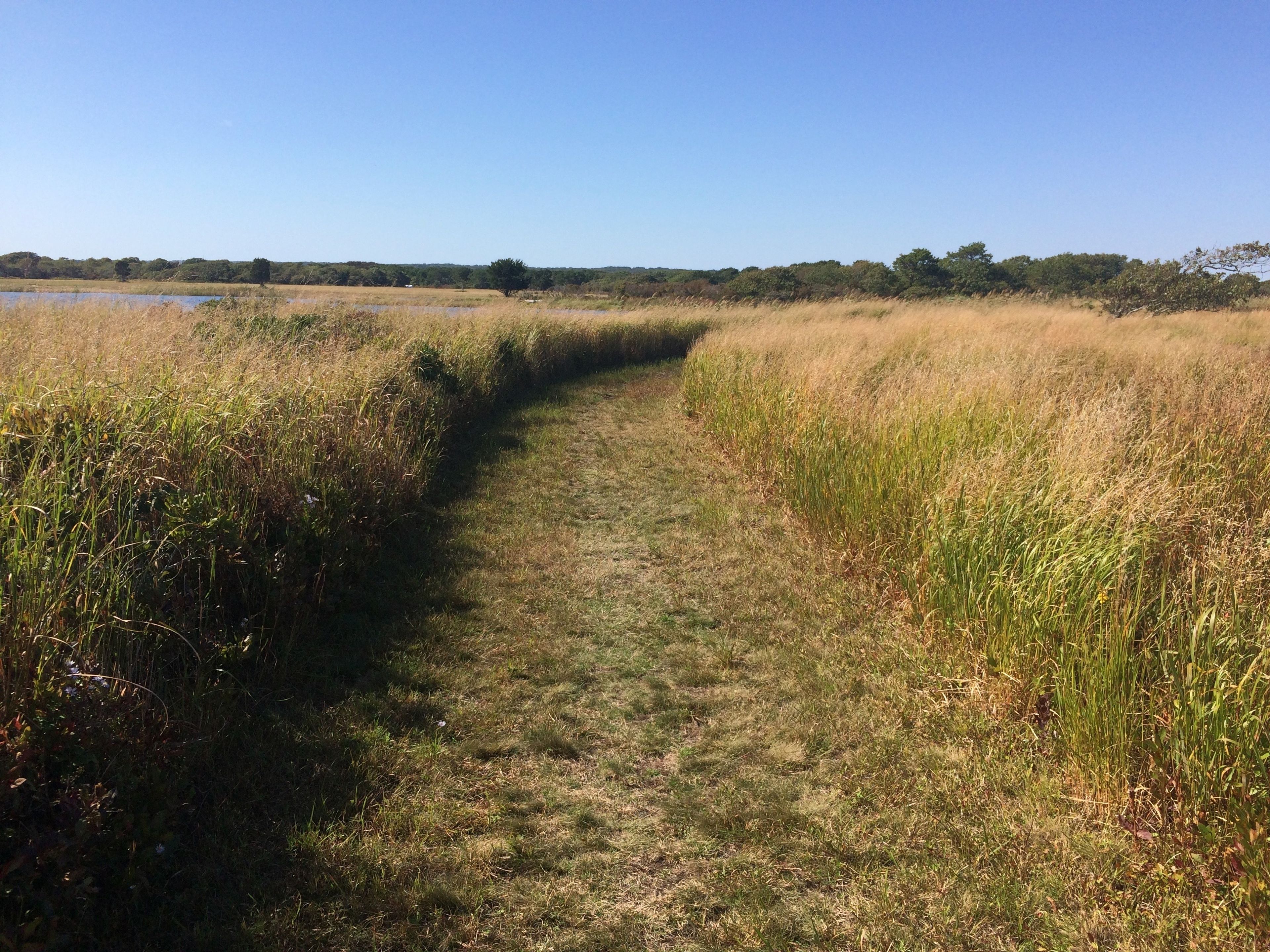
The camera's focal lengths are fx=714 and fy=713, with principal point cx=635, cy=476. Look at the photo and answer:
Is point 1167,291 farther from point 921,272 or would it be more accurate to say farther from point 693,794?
point 921,272

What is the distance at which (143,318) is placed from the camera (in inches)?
310

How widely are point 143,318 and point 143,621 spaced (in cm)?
637

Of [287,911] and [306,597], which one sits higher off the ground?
[306,597]

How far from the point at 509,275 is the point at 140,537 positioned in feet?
128

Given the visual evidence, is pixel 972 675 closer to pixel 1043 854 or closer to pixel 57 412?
pixel 1043 854

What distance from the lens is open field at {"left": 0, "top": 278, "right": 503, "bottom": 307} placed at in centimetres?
1786

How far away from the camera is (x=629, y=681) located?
4.10m

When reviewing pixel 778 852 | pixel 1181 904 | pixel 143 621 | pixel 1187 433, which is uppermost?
pixel 1187 433

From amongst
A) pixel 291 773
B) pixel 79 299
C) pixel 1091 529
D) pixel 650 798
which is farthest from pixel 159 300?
pixel 1091 529

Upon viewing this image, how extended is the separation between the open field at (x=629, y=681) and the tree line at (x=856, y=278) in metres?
14.3

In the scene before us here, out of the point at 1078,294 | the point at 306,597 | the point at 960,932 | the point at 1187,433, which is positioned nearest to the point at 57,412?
the point at 306,597

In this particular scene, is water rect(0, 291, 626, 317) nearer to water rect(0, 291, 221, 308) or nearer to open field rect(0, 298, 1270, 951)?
water rect(0, 291, 221, 308)

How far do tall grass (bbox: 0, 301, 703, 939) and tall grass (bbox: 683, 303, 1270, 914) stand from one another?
11.6 ft

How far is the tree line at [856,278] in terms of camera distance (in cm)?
1794
